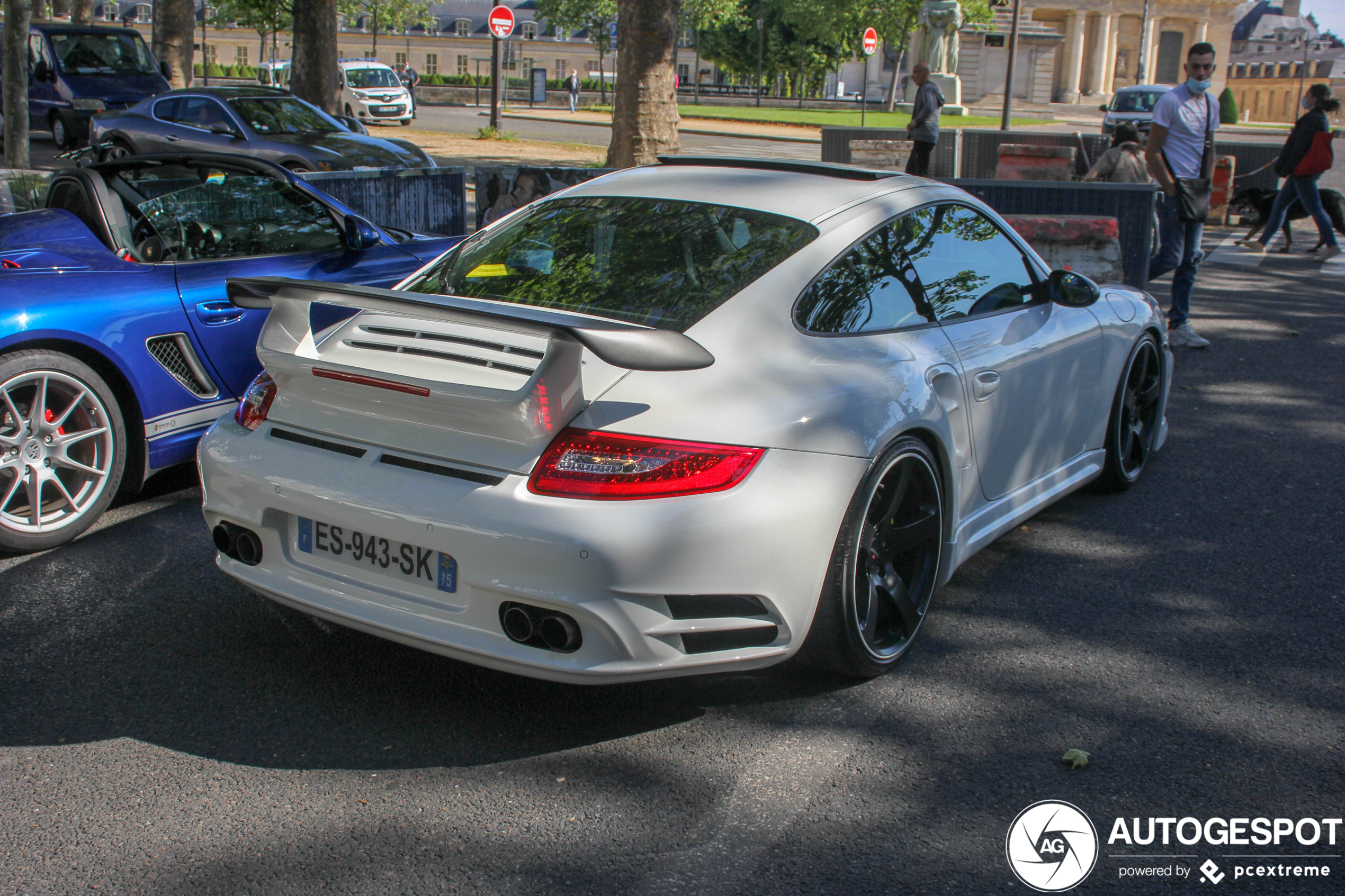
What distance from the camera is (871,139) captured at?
21.0 m

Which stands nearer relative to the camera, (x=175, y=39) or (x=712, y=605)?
(x=712, y=605)

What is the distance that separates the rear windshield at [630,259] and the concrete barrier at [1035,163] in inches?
506

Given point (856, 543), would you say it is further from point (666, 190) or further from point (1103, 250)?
point (1103, 250)

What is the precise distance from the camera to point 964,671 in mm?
3551

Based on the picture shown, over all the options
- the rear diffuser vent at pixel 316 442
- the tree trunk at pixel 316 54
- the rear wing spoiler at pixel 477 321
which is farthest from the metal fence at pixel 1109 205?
the tree trunk at pixel 316 54

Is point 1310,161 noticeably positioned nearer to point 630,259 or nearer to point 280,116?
point 630,259

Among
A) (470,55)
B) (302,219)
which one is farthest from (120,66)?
(470,55)

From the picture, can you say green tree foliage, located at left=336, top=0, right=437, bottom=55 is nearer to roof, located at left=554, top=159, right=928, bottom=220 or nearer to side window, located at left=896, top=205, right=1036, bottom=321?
roof, located at left=554, top=159, right=928, bottom=220

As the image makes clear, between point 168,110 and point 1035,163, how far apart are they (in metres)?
11.9

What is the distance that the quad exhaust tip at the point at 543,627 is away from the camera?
278 cm

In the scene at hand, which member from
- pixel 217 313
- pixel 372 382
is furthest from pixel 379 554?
pixel 217 313

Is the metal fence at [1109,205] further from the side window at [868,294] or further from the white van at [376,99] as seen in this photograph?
the white van at [376,99]

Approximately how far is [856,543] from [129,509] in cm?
329

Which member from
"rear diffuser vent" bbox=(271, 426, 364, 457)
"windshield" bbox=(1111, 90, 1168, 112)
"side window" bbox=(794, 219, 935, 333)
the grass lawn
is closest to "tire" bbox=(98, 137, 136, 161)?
"rear diffuser vent" bbox=(271, 426, 364, 457)
